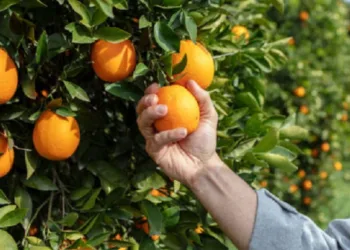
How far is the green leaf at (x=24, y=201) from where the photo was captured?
115 centimetres

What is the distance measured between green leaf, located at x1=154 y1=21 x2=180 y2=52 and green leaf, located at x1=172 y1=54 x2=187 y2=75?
3 cm

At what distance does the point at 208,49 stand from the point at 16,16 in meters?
0.39

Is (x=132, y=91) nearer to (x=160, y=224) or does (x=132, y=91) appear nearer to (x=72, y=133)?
(x=72, y=133)

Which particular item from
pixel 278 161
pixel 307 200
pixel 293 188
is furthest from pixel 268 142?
pixel 307 200

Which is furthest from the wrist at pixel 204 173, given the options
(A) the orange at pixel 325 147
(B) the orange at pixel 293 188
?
(A) the orange at pixel 325 147

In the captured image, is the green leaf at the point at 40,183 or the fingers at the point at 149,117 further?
the green leaf at the point at 40,183

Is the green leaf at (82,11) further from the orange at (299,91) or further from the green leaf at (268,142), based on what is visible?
the orange at (299,91)

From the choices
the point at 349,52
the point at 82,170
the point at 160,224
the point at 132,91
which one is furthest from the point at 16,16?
the point at 349,52

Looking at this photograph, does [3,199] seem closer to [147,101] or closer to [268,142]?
[147,101]

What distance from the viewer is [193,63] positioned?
1091mm

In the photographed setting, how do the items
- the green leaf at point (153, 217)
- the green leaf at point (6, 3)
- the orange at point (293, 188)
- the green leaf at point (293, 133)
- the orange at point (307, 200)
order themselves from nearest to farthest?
the green leaf at point (6, 3) → the green leaf at point (153, 217) → the green leaf at point (293, 133) → the orange at point (293, 188) → the orange at point (307, 200)

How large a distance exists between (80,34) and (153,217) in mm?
373

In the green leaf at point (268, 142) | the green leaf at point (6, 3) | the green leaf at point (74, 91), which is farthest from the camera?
the green leaf at point (268, 142)

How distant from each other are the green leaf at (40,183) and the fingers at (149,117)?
0.20m
